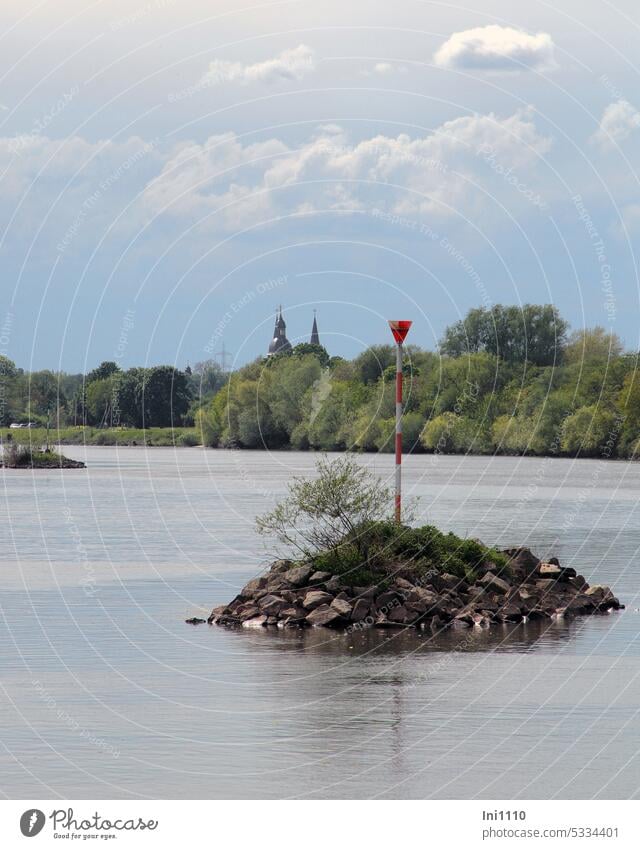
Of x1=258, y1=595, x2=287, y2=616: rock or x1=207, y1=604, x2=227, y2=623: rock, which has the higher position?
x1=258, y1=595, x2=287, y2=616: rock

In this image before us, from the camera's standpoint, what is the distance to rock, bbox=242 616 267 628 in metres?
32.2

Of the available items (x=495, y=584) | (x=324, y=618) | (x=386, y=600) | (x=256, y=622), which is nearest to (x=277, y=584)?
(x=256, y=622)

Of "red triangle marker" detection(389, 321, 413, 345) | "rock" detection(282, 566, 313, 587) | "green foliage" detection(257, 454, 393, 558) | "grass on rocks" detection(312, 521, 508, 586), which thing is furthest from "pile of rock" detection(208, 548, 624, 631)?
"red triangle marker" detection(389, 321, 413, 345)

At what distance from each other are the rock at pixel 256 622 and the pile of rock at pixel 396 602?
21mm

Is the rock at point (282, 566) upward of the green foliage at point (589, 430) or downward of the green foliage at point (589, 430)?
downward

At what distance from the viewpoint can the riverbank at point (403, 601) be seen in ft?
105

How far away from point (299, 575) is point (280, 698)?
910 cm

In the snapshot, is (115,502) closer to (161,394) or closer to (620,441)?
(620,441)

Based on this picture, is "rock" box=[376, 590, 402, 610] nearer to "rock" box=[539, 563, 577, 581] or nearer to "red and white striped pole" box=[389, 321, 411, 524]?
"red and white striped pole" box=[389, 321, 411, 524]

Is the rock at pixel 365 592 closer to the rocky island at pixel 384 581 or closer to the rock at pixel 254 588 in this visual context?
the rocky island at pixel 384 581

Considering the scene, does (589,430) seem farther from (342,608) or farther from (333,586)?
(342,608)

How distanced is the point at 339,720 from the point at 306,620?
31.6 ft

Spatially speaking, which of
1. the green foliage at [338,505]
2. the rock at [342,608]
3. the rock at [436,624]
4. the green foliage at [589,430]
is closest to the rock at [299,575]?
the green foliage at [338,505]
